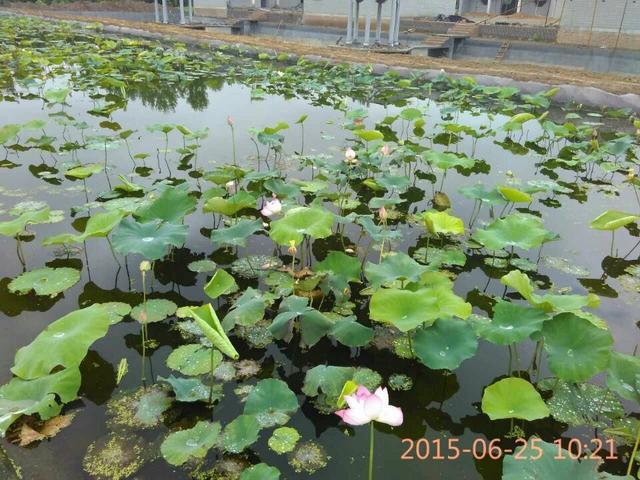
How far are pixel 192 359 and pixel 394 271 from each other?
34.8 inches

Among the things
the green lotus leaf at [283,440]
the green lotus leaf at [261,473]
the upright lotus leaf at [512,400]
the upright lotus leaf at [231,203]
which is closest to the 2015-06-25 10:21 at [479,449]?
the upright lotus leaf at [512,400]

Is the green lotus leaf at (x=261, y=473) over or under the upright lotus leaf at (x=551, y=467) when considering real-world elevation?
under

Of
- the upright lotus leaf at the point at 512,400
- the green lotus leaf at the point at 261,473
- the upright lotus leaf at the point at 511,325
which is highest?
the upright lotus leaf at the point at 511,325

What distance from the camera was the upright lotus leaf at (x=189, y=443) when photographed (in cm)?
136

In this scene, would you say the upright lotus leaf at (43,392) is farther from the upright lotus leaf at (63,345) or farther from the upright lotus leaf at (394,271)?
the upright lotus leaf at (394,271)

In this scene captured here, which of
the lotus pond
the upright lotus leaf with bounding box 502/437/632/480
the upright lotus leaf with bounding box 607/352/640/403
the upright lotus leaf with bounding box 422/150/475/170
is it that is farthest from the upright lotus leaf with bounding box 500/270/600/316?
the upright lotus leaf with bounding box 422/150/475/170

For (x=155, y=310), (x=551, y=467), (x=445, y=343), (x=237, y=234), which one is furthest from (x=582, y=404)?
(x=155, y=310)

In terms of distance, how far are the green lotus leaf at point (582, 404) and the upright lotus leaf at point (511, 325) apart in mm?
279

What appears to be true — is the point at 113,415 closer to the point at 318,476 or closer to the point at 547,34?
the point at 318,476

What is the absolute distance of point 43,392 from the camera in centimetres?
151

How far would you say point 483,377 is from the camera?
73.5 inches

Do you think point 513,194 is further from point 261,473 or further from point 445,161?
point 261,473

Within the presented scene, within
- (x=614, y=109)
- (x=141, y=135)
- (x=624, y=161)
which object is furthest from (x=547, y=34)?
(x=141, y=135)

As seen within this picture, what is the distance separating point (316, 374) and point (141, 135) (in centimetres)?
401
